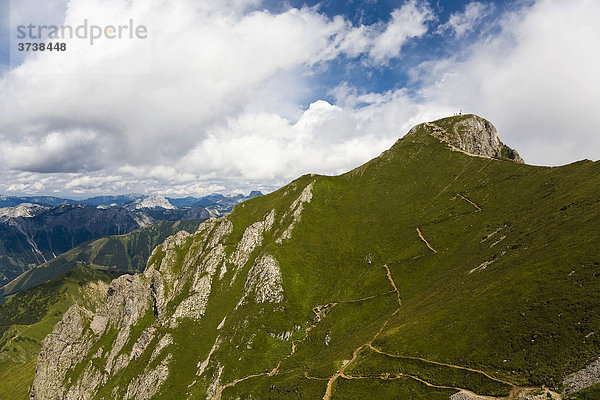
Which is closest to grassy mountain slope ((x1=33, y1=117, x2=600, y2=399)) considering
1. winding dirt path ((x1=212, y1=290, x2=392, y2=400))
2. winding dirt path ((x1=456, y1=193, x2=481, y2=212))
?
winding dirt path ((x1=212, y1=290, x2=392, y2=400))

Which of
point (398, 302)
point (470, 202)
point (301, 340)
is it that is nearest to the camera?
point (398, 302)

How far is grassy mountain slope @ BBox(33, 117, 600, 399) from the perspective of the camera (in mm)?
63031

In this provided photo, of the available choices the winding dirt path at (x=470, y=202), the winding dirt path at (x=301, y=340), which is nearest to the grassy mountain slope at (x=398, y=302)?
the winding dirt path at (x=301, y=340)

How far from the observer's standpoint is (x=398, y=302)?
117 meters

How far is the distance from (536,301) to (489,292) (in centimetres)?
1387

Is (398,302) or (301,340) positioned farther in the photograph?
(301,340)

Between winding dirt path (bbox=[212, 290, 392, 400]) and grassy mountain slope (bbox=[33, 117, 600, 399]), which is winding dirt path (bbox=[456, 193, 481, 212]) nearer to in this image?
grassy mountain slope (bbox=[33, 117, 600, 399])

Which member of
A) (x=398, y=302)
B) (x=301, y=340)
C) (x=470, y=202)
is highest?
(x=470, y=202)

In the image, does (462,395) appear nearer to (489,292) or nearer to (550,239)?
(489,292)

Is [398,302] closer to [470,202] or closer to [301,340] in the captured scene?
[301,340]

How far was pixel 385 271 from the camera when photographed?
5477 inches

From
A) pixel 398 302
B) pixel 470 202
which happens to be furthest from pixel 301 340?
pixel 470 202

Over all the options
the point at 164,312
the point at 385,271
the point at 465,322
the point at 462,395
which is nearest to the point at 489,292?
the point at 465,322

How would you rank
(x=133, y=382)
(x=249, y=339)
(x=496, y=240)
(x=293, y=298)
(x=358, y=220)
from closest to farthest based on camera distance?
(x=496, y=240), (x=249, y=339), (x=293, y=298), (x=133, y=382), (x=358, y=220)
